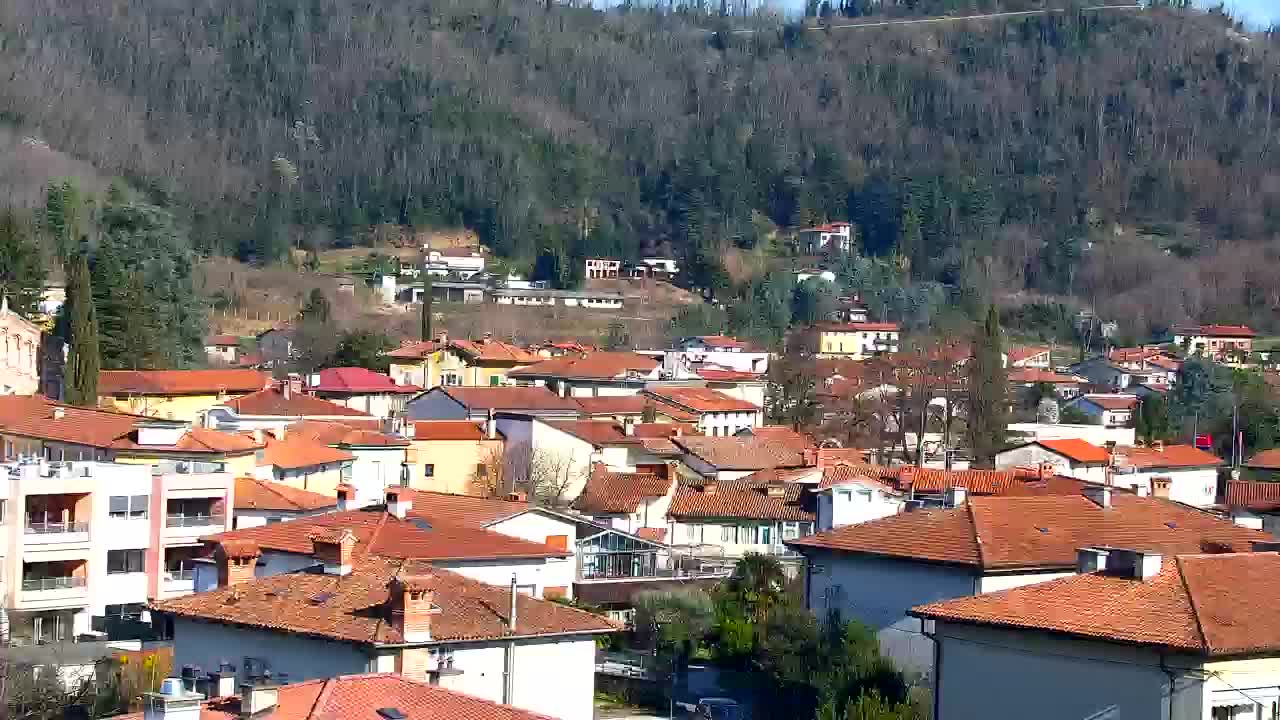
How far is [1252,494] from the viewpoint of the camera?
4619cm

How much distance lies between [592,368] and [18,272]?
18234 millimetres

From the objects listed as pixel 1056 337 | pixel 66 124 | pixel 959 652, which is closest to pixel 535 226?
pixel 66 124

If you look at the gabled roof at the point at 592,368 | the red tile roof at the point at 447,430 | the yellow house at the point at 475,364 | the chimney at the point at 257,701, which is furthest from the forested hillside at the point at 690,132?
the chimney at the point at 257,701

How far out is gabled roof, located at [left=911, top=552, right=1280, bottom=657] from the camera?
54.5 feet

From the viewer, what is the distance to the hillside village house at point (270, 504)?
3338 cm

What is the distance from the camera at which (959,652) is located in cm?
1830

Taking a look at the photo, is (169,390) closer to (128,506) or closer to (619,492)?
(619,492)

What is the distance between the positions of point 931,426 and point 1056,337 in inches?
1957

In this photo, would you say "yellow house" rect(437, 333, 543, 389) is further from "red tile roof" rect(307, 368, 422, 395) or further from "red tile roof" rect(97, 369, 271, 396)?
"red tile roof" rect(97, 369, 271, 396)

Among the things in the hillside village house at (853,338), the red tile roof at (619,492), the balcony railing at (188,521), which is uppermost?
the balcony railing at (188,521)

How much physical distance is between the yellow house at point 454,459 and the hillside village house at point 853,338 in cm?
5604

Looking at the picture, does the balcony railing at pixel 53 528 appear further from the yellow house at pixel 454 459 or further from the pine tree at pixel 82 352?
the pine tree at pixel 82 352

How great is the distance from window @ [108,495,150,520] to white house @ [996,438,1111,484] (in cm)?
2514

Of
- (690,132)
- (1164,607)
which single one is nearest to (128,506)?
(1164,607)
